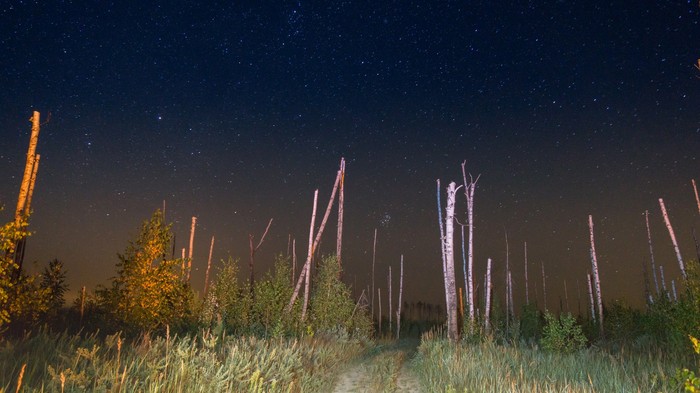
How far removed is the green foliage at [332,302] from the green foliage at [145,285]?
7.96 meters

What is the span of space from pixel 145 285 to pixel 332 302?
991cm

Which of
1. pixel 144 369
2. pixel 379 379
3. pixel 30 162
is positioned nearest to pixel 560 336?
pixel 379 379

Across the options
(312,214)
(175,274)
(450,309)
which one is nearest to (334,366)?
(450,309)

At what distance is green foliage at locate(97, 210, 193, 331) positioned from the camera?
65.6 feet

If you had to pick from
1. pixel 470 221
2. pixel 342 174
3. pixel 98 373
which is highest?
pixel 342 174

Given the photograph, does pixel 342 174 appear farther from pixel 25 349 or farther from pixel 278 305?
pixel 25 349

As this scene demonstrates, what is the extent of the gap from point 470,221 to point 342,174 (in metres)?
10.6

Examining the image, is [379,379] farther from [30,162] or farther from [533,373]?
[30,162]

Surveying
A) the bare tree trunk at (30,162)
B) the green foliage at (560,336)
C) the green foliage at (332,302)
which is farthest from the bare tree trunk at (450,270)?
the bare tree trunk at (30,162)

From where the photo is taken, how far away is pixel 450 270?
63.2 ft

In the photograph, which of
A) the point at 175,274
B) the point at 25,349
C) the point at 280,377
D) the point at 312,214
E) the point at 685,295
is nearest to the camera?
the point at 25,349

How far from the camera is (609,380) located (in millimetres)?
8711

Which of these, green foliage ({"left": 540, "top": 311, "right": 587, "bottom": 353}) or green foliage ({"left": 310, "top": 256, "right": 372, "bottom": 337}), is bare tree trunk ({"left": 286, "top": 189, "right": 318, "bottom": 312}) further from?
green foliage ({"left": 540, "top": 311, "right": 587, "bottom": 353})

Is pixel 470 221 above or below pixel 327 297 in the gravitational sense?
above
